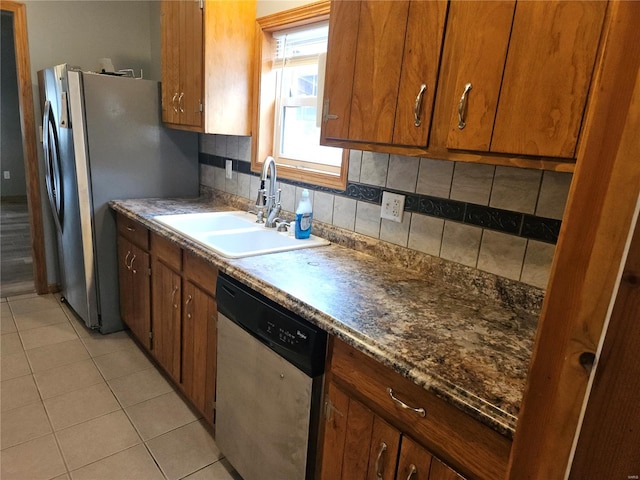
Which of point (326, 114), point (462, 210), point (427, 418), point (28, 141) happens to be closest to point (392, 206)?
point (462, 210)

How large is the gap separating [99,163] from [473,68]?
2.27 meters

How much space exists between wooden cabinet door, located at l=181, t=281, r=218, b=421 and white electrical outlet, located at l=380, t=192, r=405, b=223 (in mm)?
792

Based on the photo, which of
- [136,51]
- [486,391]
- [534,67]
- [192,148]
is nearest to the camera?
[486,391]

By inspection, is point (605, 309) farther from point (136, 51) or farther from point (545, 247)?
point (136, 51)

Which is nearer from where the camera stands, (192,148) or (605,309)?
(605,309)

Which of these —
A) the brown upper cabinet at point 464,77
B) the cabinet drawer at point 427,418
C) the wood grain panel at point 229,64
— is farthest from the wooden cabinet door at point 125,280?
the cabinet drawer at point 427,418

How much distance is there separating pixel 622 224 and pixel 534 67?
68cm

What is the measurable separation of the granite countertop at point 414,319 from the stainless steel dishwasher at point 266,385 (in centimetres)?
7

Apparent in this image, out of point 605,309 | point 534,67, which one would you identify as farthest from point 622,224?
point 534,67

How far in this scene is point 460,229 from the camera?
1.42 meters

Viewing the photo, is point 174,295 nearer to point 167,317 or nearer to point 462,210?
point 167,317

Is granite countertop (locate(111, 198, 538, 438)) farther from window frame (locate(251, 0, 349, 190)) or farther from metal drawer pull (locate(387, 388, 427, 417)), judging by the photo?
window frame (locate(251, 0, 349, 190))

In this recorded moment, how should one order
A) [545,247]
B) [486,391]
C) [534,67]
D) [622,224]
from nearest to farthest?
[622,224] → [486,391] → [534,67] → [545,247]

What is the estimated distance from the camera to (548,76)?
91 centimetres
